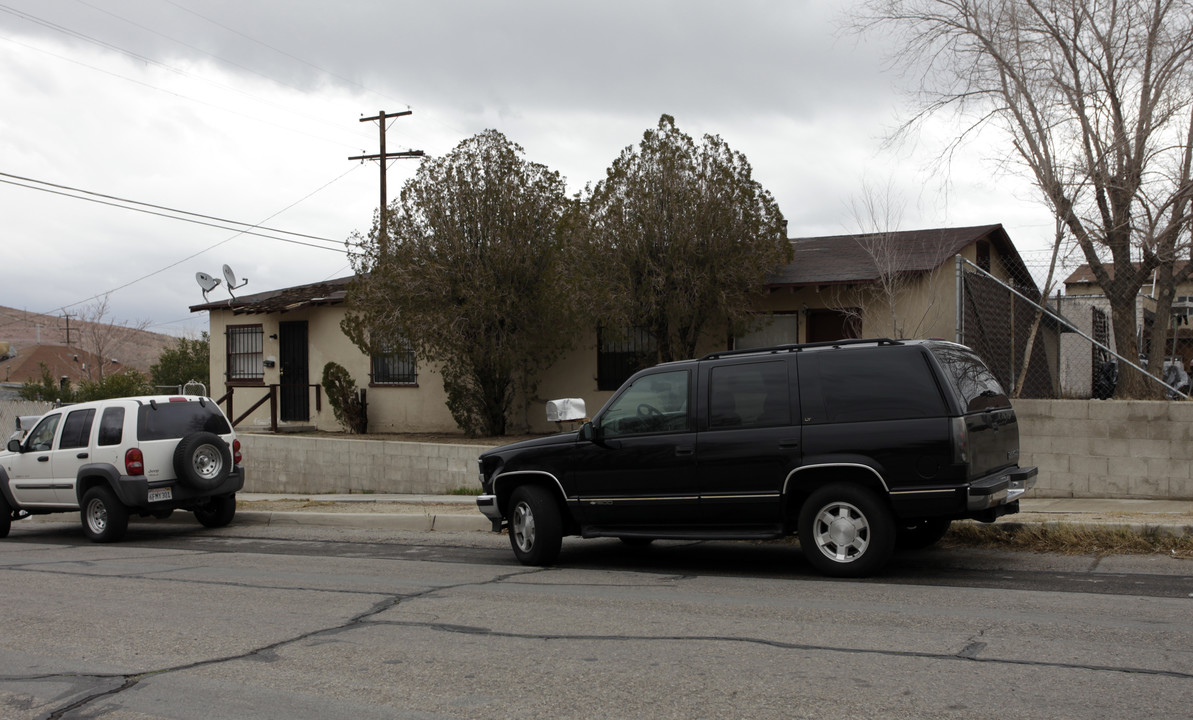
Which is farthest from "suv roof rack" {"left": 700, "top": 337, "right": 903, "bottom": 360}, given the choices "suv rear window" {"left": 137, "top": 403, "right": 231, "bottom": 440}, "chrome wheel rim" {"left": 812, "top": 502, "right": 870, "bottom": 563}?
"suv rear window" {"left": 137, "top": 403, "right": 231, "bottom": 440}

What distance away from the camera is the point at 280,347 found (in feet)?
78.1

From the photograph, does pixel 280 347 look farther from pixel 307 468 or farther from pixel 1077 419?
pixel 1077 419

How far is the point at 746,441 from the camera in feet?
27.6

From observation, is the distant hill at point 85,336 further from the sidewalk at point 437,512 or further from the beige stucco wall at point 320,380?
the sidewalk at point 437,512

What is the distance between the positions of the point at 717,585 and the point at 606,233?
919 cm

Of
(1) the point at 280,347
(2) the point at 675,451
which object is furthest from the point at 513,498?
(1) the point at 280,347

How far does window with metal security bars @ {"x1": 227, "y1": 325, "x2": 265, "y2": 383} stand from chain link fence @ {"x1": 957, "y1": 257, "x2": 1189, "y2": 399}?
1693 centimetres

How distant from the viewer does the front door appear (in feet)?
76.6

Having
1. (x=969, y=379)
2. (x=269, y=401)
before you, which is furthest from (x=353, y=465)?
(x=969, y=379)

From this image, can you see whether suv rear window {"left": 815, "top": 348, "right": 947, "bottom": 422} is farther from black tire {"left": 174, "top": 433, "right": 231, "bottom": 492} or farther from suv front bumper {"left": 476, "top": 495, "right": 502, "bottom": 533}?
black tire {"left": 174, "top": 433, "right": 231, "bottom": 492}

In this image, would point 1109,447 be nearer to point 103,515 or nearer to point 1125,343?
point 1125,343

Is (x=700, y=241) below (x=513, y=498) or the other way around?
the other way around

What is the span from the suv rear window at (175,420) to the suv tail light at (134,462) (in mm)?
208

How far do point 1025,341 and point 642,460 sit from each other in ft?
28.4
